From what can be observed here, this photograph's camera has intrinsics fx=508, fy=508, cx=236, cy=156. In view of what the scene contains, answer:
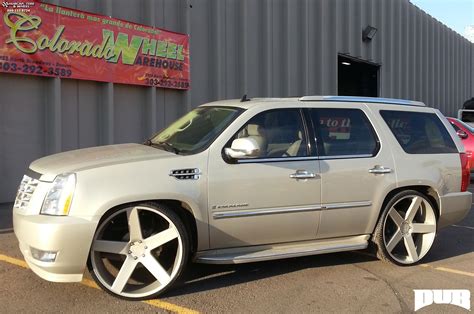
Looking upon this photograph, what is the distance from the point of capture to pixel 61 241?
3.88m

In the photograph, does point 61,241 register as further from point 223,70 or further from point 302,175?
point 223,70

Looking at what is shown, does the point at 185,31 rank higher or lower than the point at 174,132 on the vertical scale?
higher

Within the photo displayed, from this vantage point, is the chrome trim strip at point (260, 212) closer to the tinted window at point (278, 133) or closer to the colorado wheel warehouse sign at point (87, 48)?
the tinted window at point (278, 133)

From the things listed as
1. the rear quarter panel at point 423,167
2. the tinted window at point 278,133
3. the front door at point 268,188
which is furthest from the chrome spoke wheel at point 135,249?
the rear quarter panel at point 423,167

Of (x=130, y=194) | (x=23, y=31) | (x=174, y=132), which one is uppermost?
(x=23, y=31)

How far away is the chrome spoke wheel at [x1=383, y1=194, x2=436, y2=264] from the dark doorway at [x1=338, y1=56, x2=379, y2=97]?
14.4 meters

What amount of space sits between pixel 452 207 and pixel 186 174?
3.18 m

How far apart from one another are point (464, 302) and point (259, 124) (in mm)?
2420

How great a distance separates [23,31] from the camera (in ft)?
28.4

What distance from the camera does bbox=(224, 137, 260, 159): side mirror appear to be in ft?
14.5

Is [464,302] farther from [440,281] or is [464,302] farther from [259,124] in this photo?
[259,124]

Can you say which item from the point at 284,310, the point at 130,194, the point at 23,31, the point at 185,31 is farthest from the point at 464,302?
the point at 185,31

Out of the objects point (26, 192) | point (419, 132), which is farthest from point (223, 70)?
point (26, 192)
